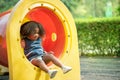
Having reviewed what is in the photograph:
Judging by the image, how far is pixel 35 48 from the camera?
6.29m

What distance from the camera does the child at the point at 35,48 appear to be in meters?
6.08

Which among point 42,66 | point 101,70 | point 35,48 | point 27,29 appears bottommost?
point 101,70

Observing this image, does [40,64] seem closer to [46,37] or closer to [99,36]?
[46,37]

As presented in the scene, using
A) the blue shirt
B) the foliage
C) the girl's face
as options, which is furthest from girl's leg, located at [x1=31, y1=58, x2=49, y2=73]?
the foliage

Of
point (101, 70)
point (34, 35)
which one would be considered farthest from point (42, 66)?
point (101, 70)

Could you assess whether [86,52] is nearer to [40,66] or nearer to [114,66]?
[114,66]

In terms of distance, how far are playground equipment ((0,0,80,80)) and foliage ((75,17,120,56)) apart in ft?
15.6

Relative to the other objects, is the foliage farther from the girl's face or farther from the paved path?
the girl's face

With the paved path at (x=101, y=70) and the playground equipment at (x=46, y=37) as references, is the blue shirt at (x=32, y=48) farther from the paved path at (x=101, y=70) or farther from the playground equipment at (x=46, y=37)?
the paved path at (x=101, y=70)

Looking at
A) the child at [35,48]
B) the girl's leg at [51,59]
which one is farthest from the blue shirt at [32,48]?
the girl's leg at [51,59]

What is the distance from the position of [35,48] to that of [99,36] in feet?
19.3

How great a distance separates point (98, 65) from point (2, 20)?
3.10 metres

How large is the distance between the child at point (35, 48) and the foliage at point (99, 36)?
5552 mm

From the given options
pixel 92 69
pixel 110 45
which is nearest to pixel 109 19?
pixel 110 45
